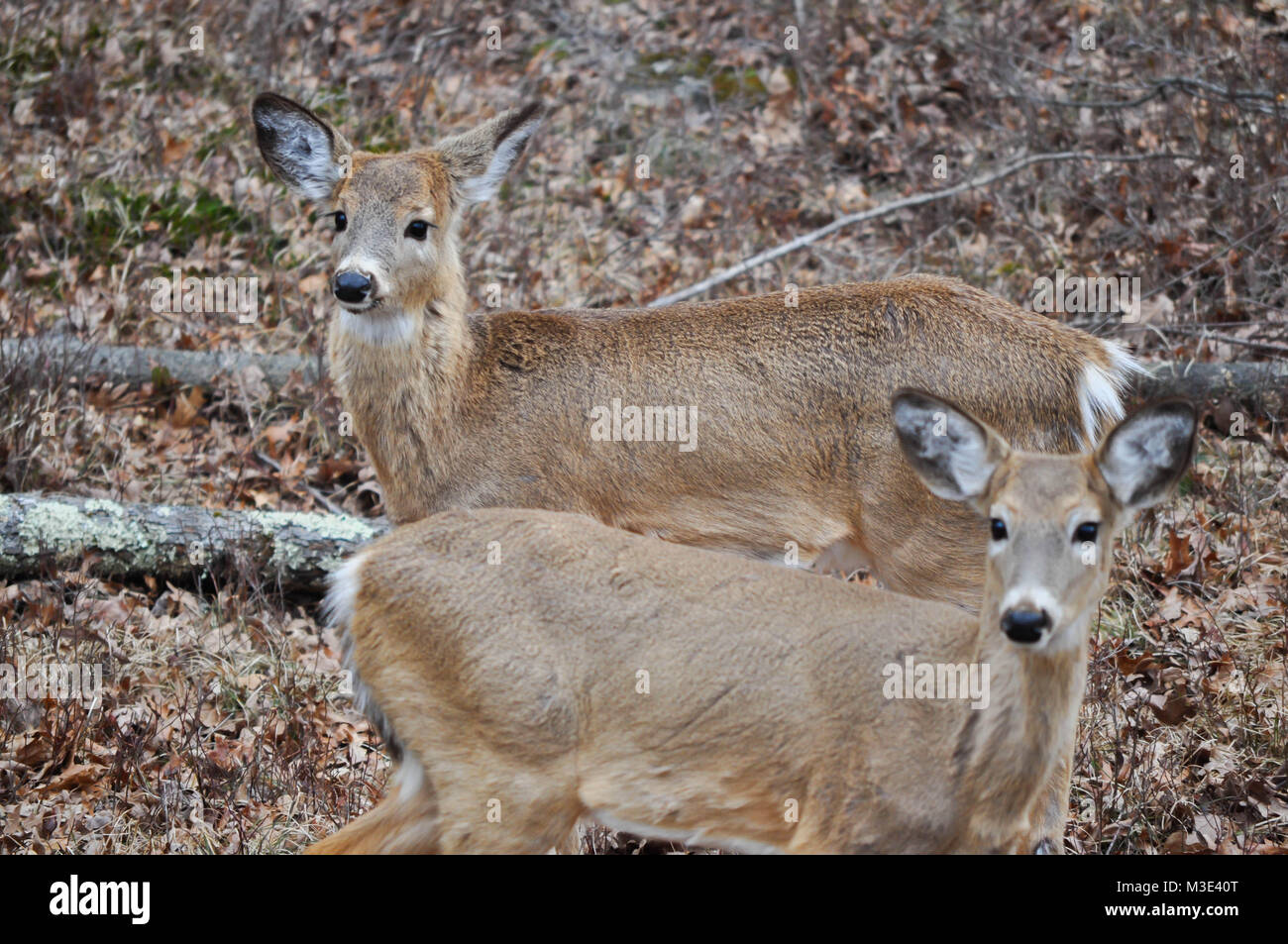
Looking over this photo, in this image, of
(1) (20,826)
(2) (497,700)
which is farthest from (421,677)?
(1) (20,826)

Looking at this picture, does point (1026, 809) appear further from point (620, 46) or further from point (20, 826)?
point (620, 46)

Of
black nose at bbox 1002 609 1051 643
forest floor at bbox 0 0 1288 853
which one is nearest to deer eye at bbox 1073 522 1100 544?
black nose at bbox 1002 609 1051 643

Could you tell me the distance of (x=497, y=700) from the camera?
4.84 m

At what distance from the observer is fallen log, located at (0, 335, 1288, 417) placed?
9.11 m

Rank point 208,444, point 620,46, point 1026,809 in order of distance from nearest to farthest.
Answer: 1. point 1026,809
2. point 208,444
3. point 620,46

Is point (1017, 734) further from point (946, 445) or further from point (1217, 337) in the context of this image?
point (1217, 337)

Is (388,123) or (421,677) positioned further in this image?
(388,123)

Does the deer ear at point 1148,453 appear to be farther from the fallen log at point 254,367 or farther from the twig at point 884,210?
the twig at point 884,210

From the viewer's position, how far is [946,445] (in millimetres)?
5047

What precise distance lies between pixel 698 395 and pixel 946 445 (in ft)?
6.48

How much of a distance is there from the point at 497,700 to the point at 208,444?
561cm

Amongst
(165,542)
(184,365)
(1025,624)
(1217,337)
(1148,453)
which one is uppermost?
(1148,453)

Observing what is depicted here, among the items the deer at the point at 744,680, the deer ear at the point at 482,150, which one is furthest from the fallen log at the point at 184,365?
the deer at the point at 744,680

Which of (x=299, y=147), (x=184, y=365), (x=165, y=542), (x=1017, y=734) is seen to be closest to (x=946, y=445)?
(x=1017, y=734)
